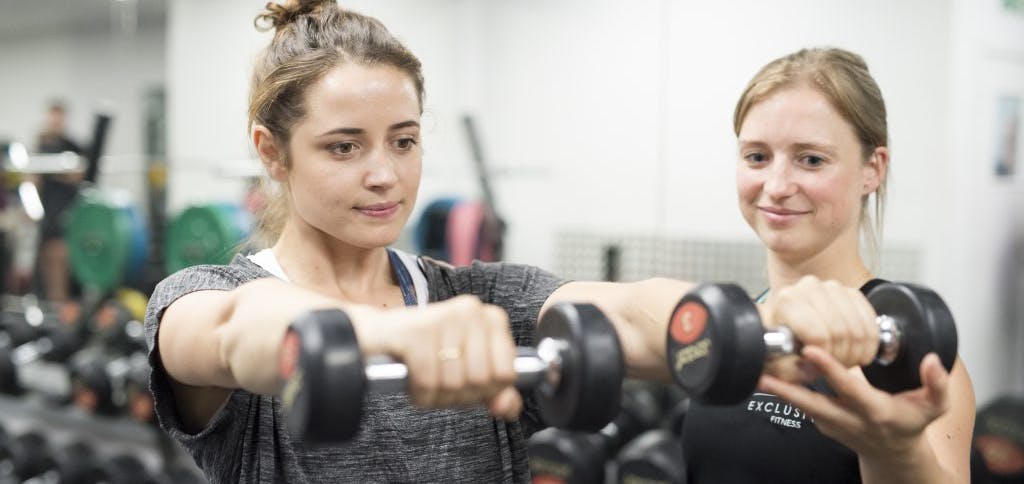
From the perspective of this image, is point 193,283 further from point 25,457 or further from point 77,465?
point 25,457

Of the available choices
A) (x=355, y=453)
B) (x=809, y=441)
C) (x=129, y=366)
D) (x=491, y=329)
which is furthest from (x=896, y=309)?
(x=129, y=366)

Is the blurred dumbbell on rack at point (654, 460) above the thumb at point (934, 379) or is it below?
below

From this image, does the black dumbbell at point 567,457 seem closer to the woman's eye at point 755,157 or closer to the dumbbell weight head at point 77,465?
the woman's eye at point 755,157

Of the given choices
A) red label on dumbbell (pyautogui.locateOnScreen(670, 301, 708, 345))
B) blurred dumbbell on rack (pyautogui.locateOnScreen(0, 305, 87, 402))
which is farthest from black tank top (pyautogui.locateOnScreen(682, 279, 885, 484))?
blurred dumbbell on rack (pyautogui.locateOnScreen(0, 305, 87, 402))

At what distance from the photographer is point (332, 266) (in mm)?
1457

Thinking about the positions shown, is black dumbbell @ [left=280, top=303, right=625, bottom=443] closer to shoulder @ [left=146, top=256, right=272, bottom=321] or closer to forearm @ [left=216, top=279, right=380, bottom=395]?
forearm @ [left=216, top=279, right=380, bottom=395]

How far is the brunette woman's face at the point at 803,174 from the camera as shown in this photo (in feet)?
4.88

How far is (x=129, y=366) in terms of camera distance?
4.42 metres

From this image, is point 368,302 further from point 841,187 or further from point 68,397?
point 68,397

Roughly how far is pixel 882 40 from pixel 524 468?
285 centimetres

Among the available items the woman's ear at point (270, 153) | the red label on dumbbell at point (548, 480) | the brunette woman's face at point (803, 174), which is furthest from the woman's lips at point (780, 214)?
the red label on dumbbell at point (548, 480)

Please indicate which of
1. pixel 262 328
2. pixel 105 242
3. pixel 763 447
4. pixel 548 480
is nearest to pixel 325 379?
pixel 262 328

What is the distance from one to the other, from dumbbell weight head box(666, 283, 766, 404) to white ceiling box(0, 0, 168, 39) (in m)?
5.58

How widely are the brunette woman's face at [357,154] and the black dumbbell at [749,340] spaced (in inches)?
19.1
